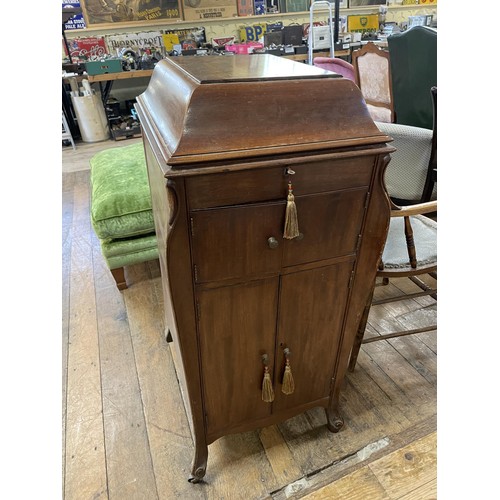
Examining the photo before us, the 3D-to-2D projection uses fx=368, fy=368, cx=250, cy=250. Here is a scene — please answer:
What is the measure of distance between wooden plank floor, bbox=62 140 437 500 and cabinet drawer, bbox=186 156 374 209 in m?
0.93

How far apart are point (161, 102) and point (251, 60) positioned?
30 cm

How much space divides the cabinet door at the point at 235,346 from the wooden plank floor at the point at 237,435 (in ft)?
0.70

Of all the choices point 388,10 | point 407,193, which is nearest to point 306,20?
point 388,10

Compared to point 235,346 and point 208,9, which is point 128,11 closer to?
point 208,9

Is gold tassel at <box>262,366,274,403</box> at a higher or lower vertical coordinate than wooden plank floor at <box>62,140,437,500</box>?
higher

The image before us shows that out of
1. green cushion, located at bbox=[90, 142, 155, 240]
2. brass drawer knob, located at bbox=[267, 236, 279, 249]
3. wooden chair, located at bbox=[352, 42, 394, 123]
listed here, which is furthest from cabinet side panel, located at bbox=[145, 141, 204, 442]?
wooden chair, located at bbox=[352, 42, 394, 123]

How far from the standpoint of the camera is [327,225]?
0.85 m

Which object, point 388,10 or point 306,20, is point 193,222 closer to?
point 306,20

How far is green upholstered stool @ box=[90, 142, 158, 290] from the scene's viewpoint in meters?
1.79

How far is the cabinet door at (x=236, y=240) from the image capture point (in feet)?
2.47

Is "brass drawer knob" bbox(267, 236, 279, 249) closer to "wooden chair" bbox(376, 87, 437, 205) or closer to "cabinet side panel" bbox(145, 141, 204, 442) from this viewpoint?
"cabinet side panel" bbox(145, 141, 204, 442)

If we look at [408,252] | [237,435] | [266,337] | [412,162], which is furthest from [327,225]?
[412,162]

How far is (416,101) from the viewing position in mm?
2297

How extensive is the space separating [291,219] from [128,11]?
4.75 m
